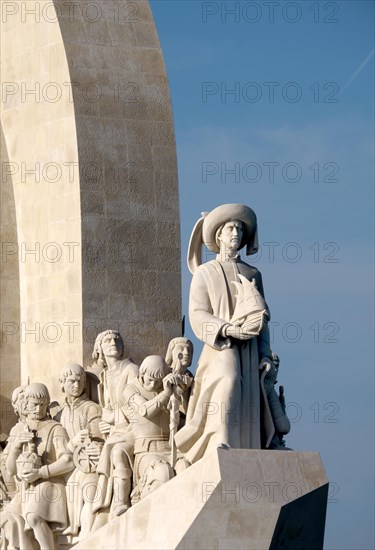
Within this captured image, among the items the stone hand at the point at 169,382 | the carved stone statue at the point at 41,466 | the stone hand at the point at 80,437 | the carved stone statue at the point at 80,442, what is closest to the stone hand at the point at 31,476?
the carved stone statue at the point at 41,466

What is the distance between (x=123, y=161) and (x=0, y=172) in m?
1.47

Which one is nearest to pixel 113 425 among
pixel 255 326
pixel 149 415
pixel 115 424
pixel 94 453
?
pixel 115 424

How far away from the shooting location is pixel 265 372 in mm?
16938

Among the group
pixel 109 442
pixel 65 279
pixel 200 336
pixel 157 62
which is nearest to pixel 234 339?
pixel 200 336

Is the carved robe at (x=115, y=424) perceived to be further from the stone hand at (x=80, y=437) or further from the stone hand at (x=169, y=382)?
the stone hand at (x=169, y=382)

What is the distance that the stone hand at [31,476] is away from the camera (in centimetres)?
1780

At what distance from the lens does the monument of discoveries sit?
16.4 m

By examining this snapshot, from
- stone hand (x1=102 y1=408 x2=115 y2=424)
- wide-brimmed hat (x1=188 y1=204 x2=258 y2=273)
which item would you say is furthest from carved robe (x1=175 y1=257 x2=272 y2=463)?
stone hand (x1=102 y1=408 x2=115 y2=424)

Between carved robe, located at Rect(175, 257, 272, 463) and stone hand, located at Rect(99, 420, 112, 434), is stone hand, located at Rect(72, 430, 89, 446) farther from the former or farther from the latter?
carved robe, located at Rect(175, 257, 272, 463)

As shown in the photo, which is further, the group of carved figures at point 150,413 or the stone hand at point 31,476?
the stone hand at point 31,476

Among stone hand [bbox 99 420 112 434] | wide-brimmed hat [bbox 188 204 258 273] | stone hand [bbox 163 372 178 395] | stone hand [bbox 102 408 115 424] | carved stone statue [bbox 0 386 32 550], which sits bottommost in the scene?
carved stone statue [bbox 0 386 32 550]

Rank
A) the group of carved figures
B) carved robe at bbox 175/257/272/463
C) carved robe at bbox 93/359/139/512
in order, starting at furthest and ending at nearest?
carved robe at bbox 93/359/139/512
the group of carved figures
carved robe at bbox 175/257/272/463

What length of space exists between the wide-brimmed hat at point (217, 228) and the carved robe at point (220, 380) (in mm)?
302

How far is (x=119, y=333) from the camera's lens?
60.7ft
